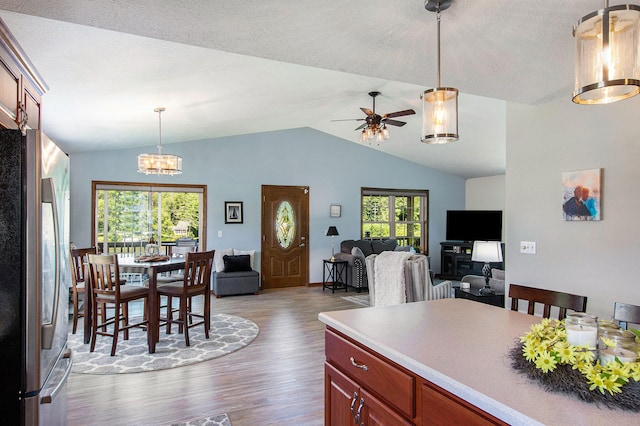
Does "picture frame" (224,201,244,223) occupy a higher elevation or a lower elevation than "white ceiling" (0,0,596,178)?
lower

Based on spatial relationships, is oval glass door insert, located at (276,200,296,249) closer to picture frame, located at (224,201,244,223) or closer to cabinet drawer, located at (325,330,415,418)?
picture frame, located at (224,201,244,223)

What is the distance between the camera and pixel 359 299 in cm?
694

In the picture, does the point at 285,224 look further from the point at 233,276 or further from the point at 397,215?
the point at 397,215

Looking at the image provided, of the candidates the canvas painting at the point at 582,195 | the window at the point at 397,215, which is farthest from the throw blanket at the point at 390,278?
the window at the point at 397,215

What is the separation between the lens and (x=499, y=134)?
6.55 meters

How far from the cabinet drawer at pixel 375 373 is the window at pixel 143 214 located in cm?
546

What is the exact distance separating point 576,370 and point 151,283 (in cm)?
391

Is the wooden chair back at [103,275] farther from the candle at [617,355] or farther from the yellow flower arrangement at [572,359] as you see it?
the candle at [617,355]

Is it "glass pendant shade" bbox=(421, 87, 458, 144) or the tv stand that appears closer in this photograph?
"glass pendant shade" bbox=(421, 87, 458, 144)

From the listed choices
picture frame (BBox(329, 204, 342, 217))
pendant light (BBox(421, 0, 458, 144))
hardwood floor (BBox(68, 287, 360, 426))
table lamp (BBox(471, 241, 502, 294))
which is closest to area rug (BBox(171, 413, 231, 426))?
hardwood floor (BBox(68, 287, 360, 426))

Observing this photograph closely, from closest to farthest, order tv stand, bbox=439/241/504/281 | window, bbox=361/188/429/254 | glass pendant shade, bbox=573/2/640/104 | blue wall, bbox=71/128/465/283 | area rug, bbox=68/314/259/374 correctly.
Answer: glass pendant shade, bbox=573/2/640/104, area rug, bbox=68/314/259/374, blue wall, bbox=71/128/465/283, tv stand, bbox=439/241/504/281, window, bbox=361/188/429/254

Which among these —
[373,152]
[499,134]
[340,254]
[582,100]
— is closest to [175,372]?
[582,100]

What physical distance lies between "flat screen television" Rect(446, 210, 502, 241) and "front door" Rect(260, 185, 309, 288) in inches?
140

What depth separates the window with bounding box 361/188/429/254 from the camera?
9078 mm
